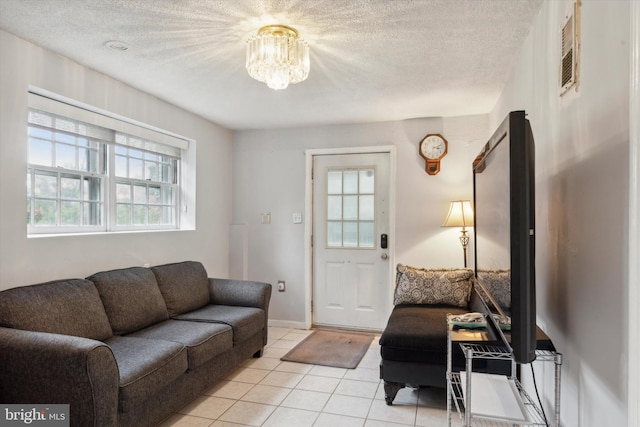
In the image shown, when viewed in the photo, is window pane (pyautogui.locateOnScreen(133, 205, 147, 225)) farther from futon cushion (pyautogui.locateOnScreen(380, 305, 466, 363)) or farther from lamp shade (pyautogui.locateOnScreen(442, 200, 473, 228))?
lamp shade (pyautogui.locateOnScreen(442, 200, 473, 228))

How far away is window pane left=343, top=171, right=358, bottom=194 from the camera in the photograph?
14.1 feet

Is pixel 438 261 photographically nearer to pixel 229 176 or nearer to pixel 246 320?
pixel 246 320

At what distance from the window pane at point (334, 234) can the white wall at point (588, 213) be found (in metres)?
2.54

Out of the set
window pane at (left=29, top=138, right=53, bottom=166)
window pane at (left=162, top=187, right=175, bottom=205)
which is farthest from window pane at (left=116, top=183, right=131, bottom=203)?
window pane at (left=29, top=138, right=53, bottom=166)

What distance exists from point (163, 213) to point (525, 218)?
10.8 feet

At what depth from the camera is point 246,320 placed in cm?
314

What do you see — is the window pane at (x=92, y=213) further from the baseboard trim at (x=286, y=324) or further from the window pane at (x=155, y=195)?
the baseboard trim at (x=286, y=324)

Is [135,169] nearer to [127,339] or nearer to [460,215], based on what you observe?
[127,339]

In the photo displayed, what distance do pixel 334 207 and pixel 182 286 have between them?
1.83 meters

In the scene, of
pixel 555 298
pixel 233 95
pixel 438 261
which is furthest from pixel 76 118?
pixel 438 261

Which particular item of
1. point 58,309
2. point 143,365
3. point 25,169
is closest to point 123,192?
point 25,169

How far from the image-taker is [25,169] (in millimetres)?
2383

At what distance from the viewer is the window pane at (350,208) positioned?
430 centimetres

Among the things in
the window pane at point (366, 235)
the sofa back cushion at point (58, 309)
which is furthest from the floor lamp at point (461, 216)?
the sofa back cushion at point (58, 309)
